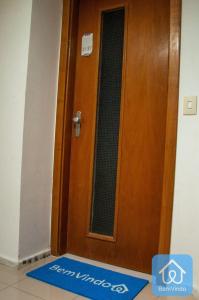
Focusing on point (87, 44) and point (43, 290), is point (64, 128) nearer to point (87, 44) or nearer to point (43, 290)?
point (87, 44)

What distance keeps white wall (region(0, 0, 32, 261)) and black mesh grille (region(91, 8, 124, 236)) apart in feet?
1.75

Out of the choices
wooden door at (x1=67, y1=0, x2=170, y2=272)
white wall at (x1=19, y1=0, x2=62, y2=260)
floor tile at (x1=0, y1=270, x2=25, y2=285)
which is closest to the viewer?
floor tile at (x1=0, y1=270, x2=25, y2=285)

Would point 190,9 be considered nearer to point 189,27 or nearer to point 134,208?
point 189,27

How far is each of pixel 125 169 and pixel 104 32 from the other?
100 cm

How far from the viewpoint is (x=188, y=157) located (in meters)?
1.45

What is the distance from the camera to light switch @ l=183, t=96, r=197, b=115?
1437mm

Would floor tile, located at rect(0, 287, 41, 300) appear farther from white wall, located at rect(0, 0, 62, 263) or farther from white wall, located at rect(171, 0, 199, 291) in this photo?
white wall, located at rect(171, 0, 199, 291)

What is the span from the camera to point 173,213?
4.87 ft

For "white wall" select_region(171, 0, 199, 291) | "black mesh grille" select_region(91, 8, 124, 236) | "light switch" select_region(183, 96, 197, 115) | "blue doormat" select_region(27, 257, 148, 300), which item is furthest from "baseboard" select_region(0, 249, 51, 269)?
"light switch" select_region(183, 96, 197, 115)

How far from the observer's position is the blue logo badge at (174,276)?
4.70 feet

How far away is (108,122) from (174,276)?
1.05m

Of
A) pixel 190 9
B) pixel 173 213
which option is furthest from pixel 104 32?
pixel 173 213

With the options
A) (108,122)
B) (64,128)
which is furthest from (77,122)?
(108,122)

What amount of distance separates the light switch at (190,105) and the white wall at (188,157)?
0.07 feet
